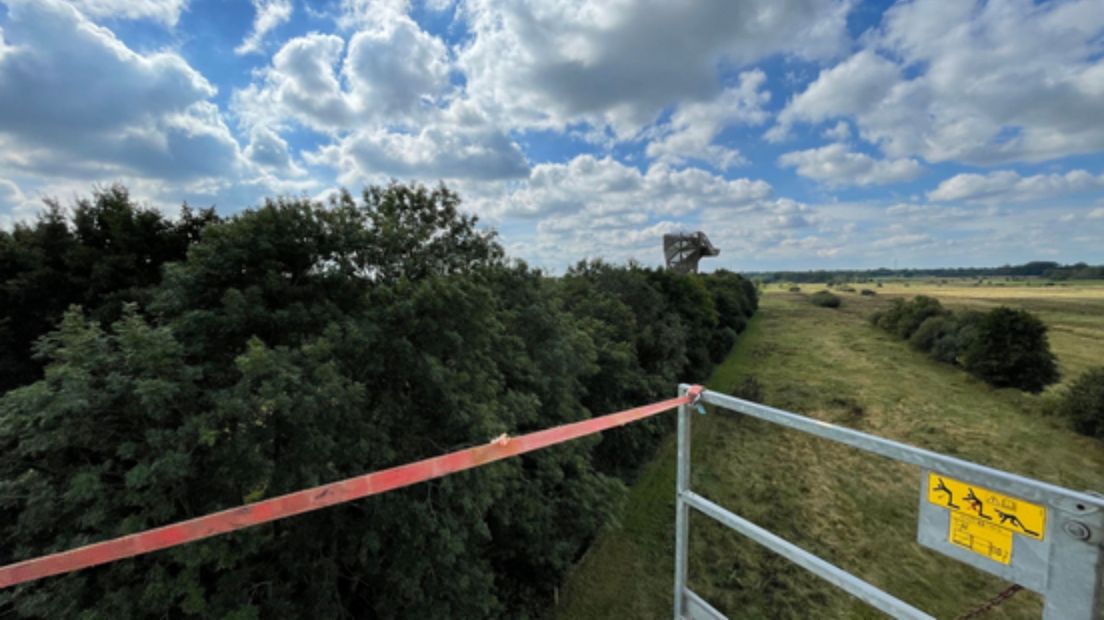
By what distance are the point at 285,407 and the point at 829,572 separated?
540 cm

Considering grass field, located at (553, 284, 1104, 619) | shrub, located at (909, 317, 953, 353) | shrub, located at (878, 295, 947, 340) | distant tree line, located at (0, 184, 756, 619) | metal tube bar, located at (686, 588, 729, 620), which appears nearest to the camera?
metal tube bar, located at (686, 588, 729, 620)

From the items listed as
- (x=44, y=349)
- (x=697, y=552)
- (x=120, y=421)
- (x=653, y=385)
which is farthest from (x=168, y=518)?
(x=653, y=385)

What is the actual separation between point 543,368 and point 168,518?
714cm

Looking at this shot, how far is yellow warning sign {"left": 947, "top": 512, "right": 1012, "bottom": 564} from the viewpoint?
1354 millimetres

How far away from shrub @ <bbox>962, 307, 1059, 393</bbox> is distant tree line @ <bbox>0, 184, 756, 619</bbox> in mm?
24122

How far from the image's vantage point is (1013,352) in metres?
21.8

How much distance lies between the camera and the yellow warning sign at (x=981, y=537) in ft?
4.44

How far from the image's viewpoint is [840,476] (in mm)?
14047

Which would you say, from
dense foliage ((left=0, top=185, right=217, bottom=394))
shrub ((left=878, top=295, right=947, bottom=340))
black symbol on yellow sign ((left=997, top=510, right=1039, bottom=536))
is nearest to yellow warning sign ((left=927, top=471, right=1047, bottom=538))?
black symbol on yellow sign ((left=997, top=510, right=1039, bottom=536))

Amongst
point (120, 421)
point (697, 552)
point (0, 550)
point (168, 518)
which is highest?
point (120, 421)

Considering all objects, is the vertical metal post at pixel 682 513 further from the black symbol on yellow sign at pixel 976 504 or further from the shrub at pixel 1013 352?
the shrub at pixel 1013 352

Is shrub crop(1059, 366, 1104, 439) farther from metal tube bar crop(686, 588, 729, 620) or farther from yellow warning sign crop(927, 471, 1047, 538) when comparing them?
yellow warning sign crop(927, 471, 1047, 538)

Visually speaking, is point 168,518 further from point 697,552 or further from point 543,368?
point 697,552

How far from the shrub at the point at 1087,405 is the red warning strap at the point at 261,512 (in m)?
24.6
